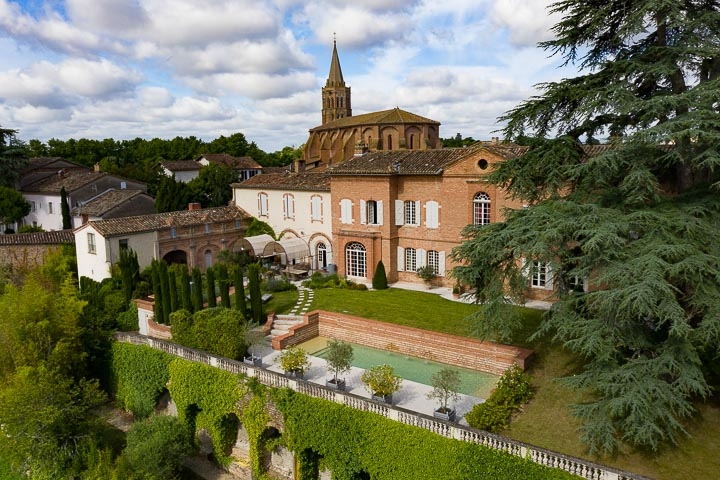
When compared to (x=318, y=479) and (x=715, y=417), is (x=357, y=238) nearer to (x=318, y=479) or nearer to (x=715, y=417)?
(x=318, y=479)

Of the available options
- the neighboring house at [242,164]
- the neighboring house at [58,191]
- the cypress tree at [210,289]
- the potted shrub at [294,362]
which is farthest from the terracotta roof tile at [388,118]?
the potted shrub at [294,362]

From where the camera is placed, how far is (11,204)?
51.8 metres

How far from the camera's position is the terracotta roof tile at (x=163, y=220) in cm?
3503

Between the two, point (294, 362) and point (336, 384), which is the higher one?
point (294, 362)

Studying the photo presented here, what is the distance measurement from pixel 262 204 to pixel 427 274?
56.8 feet

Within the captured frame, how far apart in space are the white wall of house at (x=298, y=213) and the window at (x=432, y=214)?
8.31 metres

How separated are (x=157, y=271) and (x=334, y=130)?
47633 millimetres

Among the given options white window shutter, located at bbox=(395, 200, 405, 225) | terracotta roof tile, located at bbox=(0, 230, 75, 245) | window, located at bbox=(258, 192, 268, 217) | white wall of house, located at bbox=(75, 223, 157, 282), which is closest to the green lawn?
white window shutter, located at bbox=(395, 200, 405, 225)

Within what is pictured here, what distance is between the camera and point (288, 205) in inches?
1615

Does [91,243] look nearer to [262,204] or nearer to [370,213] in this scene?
[262,204]

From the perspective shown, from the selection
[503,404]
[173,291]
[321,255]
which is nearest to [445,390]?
[503,404]

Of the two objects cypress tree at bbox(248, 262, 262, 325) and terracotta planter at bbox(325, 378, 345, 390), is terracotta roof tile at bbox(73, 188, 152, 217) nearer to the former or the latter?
cypress tree at bbox(248, 262, 262, 325)

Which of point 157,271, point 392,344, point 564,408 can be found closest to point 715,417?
point 564,408

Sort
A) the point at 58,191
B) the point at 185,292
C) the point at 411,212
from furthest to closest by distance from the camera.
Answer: the point at 58,191, the point at 411,212, the point at 185,292
